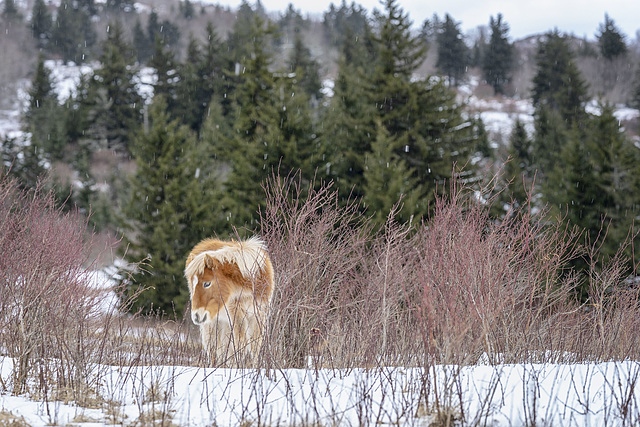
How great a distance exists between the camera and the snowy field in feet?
11.8

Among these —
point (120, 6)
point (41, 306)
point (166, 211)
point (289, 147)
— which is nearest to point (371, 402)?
point (41, 306)

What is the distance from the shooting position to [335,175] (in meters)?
20.5

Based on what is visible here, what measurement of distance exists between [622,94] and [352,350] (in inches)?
2890

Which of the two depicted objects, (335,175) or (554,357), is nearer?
(554,357)

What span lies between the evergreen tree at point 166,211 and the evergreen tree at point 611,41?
68.5 metres

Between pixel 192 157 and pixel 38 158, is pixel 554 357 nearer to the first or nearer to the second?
pixel 192 157

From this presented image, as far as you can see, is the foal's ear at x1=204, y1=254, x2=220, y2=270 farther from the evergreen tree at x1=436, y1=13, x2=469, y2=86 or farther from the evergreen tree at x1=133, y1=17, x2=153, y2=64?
the evergreen tree at x1=133, y1=17, x2=153, y2=64

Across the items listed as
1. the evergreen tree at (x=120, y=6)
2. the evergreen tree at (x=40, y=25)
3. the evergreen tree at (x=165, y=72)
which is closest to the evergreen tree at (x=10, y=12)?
the evergreen tree at (x=40, y=25)

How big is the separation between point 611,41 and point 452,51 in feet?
67.7

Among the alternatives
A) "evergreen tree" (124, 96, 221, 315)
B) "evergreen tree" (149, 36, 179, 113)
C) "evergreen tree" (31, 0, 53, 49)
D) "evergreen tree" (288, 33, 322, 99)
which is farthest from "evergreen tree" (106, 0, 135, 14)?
"evergreen tree" (124, 96, 221, 315)

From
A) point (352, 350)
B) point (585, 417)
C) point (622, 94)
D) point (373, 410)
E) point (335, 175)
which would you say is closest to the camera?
point (585, 417)

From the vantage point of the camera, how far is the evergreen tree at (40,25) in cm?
7694

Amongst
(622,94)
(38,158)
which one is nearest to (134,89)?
(38,158)

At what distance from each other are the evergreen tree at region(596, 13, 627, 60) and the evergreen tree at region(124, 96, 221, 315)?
68465 mm
